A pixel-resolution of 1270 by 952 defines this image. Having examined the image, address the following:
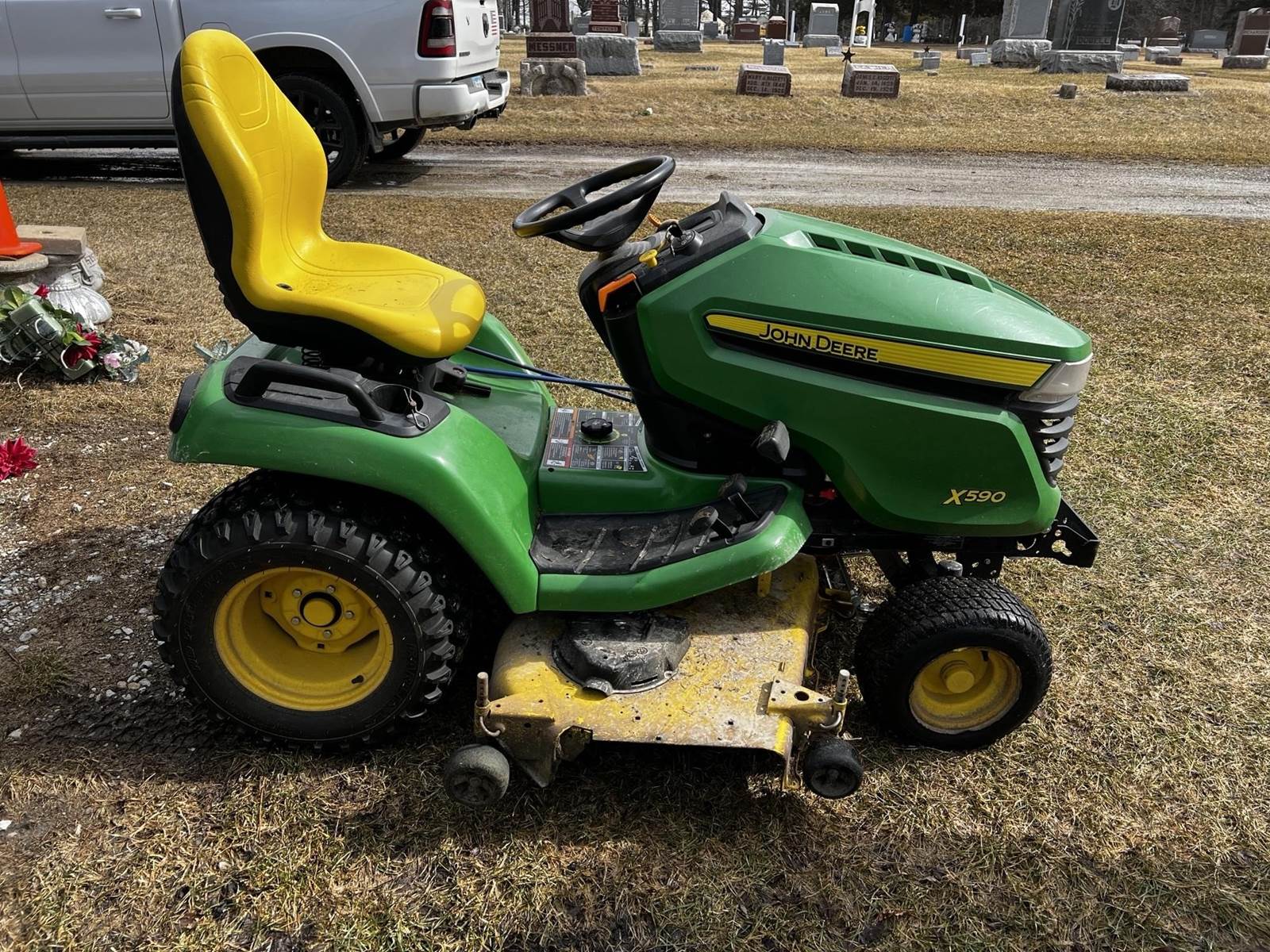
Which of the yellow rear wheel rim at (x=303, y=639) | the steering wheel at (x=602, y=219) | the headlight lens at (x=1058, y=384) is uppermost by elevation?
the steering wheel at (x=602, y=219)

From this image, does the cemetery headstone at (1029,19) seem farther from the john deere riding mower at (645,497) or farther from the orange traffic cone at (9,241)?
the john deere riding mower at (645,497)

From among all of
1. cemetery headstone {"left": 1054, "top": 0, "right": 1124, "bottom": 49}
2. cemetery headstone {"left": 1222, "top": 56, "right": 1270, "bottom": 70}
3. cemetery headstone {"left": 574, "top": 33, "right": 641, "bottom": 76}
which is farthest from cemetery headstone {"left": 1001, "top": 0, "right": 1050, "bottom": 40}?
cemetery headstone {"left": 574, "top": 33, "right": 641, "bottom": 76}

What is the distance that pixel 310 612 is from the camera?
2279mm

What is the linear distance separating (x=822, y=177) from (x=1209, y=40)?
31.9 metres

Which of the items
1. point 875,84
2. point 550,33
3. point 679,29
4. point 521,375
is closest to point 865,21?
point 679,29

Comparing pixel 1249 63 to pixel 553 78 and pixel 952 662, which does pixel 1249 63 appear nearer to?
pixel 553 78

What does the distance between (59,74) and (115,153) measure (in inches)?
101

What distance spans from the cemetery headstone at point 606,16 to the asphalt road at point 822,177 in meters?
11.3

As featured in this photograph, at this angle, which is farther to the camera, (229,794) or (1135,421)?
(1135,421)

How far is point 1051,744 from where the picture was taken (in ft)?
8.14

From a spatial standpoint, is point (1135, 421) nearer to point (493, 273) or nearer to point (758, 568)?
point (758, 568)

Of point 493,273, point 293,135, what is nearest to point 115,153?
point 493,273

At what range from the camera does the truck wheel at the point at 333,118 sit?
24.4 feet

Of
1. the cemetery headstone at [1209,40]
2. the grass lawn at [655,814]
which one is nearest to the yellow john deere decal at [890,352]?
the grass lawn at [655,814]
